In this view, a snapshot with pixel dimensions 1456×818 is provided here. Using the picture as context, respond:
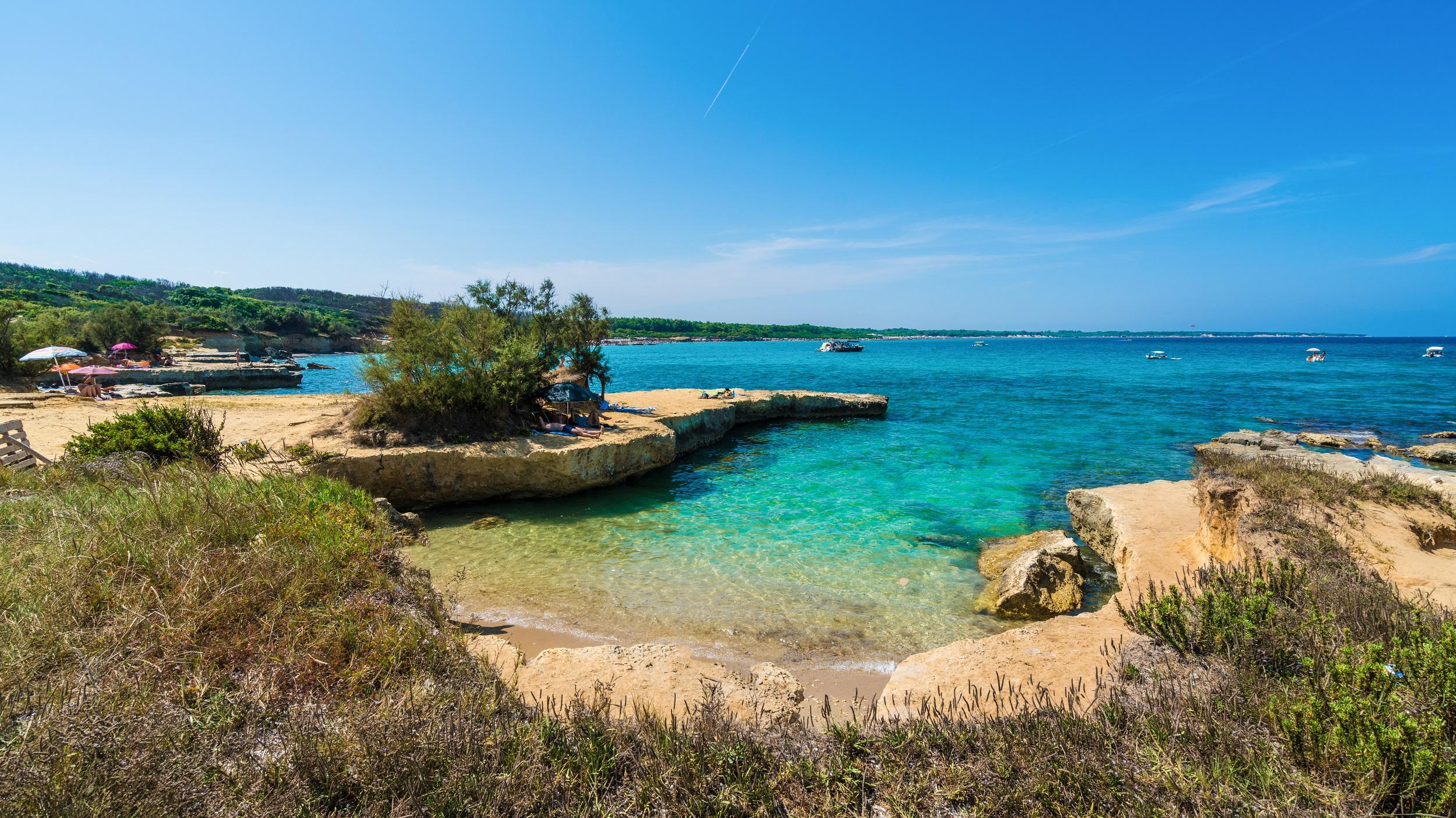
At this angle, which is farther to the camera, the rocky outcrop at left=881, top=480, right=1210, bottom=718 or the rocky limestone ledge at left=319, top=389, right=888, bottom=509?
the rocky limestone ledge at left=319, top=389, right=888, bottom=509

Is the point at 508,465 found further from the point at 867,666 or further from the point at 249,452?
the point at 867,666

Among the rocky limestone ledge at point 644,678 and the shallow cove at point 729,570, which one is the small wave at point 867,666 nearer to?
the shallow cove at point 729,570

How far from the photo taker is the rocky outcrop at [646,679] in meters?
4.50

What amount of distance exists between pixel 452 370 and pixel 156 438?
5408 millimetres

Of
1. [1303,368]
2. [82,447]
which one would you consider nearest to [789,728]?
[82,447]

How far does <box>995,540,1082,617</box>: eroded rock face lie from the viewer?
7500 millimetres

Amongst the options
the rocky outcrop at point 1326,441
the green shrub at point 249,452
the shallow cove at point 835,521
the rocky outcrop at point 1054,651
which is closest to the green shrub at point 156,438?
the green shrub at point 249,452

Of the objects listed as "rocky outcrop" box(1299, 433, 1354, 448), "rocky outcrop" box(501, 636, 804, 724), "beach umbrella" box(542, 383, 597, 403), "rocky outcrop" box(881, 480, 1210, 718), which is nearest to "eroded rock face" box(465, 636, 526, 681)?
"rocky outcrop" box(501, 636, 804, 724)

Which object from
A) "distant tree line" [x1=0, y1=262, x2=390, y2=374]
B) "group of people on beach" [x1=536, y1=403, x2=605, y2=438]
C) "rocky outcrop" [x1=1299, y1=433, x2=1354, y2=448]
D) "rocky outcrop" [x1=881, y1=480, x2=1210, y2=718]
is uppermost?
"distant tree line" [x1=0, y1=262, x2=390, y2=374]

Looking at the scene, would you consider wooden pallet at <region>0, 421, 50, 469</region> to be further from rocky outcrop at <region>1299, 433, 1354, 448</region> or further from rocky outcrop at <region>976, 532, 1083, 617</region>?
rocky outcrop at <region>1299, 433, 1354, 448</region>

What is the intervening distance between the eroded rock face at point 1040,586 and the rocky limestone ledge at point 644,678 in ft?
12.6

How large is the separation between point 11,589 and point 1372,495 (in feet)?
49.2

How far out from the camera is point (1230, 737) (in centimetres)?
278

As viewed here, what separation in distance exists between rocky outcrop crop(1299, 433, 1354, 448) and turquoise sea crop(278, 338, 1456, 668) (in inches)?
104
